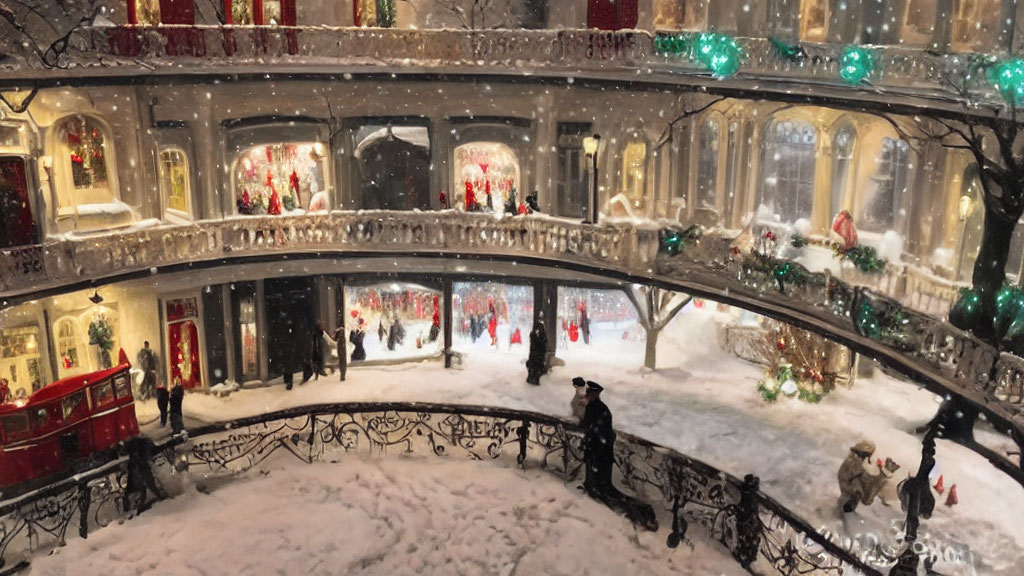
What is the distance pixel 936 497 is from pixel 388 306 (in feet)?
51.6

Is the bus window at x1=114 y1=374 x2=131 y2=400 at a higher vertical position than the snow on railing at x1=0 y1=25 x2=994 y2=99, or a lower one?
lower

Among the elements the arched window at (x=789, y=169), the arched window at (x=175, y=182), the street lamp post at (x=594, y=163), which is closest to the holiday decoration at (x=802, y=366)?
the arched window at (x=789, y=169)

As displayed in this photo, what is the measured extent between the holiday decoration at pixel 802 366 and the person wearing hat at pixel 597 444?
1060 cm

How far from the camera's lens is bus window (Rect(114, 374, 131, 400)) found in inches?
803

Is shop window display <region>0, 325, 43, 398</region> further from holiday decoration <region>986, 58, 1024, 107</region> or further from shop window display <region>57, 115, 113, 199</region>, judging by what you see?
holiday decoration <region>986, 58, 1024, 107</region>

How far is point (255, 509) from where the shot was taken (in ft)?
48.5

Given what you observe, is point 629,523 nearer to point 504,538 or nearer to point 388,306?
point 504,538

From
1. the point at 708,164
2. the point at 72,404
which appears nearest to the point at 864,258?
the point at 708,164

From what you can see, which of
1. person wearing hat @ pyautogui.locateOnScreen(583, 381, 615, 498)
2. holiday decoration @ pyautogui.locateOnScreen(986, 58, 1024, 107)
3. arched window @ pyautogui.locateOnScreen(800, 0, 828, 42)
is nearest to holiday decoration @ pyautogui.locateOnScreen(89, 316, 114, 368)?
person wearing hat @ pyautogui.locateOnScreen(583, 381, 615, 498)

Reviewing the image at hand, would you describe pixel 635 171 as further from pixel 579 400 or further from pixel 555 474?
pixel 555 474

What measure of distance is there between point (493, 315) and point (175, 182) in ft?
32.8

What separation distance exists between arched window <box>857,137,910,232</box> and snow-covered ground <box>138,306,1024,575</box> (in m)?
4.69

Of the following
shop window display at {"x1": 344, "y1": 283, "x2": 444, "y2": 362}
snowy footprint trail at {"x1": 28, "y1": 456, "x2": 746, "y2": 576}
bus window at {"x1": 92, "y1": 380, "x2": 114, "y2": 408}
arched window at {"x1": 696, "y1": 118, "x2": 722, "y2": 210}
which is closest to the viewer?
snowy footprint trail at {"x1": 28, "y1": 456, "x2": 746, "y2": 576}

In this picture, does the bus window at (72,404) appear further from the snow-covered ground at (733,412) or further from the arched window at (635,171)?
the arched window at (635,171)
